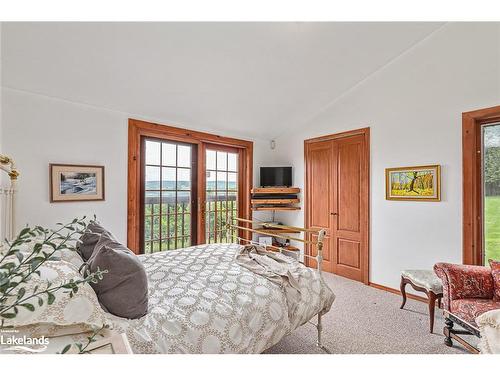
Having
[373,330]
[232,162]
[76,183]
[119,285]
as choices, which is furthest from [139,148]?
[373,330]

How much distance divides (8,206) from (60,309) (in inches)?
72.4

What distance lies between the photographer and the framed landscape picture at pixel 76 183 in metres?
2.60

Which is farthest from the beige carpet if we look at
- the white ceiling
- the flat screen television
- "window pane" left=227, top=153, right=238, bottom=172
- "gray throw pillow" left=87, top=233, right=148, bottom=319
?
the white ceiling

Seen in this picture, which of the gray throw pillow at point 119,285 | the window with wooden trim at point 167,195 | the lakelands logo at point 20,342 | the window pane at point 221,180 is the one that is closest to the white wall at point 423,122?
the window pane at point 221,180

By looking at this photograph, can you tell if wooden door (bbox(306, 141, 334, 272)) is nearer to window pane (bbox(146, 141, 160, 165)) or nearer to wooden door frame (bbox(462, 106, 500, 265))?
wooden door frame (bbox(462, 106, 500, 265))

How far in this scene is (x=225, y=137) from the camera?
4254 mm

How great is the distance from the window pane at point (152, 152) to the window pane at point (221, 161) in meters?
1.06

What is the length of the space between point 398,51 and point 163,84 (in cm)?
285

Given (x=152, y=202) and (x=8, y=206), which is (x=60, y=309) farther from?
(x=152, y=202)

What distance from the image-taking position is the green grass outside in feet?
8.85

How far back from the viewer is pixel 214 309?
1.43 m

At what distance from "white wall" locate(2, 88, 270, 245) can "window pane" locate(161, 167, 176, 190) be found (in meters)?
0.55

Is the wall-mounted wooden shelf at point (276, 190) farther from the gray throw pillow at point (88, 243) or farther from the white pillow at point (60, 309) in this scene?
the white pillow at point (60, 309)
